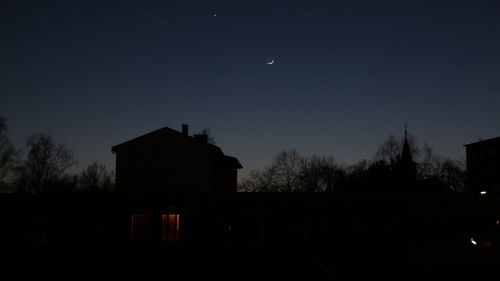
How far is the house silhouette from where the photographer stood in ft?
104

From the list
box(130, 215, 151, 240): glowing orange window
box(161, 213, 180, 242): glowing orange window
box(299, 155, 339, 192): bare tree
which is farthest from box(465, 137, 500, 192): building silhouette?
box(130, 215, 151, 240): glowing orange window

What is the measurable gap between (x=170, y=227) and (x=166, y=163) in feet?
39.9

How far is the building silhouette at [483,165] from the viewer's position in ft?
193

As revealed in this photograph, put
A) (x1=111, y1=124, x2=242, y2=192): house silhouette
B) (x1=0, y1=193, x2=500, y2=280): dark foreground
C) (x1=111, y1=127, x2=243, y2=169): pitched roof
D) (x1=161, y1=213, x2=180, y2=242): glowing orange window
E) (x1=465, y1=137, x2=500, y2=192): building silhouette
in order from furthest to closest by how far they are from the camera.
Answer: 1. (x1=465, y1=137, x2=500, y2=192): building silhouette
2. (x1=111, y1=127, x2=243, y2=169): pitched roof
3. (x1=111, y1=124, x2=242, y2=192): house silhouette
4. (x1=161, y1=213, x2=180, y2=242): glowing orange window
5. (x1=0, y1=193, x2=500, y2=280): dark foreground

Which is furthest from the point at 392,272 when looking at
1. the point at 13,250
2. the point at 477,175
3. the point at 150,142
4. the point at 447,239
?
the point at 477,175

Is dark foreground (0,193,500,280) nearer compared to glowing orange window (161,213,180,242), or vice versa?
dark foreground (0,193,500,280)

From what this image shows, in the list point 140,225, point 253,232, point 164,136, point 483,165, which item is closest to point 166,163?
point 164,136

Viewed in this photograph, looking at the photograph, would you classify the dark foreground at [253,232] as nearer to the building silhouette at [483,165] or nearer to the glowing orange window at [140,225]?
the glowing orange window at [140,225]

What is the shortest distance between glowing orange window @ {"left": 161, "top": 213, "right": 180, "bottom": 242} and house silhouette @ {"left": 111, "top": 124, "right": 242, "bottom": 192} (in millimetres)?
11375

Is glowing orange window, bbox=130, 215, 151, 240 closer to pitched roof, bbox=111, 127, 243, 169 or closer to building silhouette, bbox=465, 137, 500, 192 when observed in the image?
pitched roof, bbox=111, 127, 243, 169

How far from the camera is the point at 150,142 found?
32.0 metres

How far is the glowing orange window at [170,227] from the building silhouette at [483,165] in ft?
160

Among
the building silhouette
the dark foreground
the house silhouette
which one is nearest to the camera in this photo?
the dark foreground

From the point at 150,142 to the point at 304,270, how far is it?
18.1 meters
